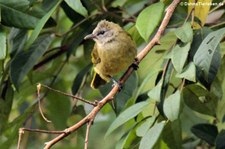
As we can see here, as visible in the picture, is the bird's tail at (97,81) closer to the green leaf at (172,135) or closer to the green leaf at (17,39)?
the green leaf at (17,39)

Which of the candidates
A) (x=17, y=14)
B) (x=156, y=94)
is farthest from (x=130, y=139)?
(x=17, y=14)

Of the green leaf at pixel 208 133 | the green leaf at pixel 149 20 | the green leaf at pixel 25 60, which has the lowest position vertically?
the green leaf at pixel 208 133

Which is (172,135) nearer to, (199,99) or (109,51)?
(199,99)

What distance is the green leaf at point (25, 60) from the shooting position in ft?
7.62

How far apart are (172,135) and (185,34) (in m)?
0.33

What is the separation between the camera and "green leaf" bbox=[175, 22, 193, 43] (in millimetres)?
1924

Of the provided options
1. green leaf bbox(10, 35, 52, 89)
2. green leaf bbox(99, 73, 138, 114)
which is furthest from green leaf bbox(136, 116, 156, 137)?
green leaf bbox(10, 35, 52, 89)

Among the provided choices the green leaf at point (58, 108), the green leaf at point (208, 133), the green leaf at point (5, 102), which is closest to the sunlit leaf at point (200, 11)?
the green leaf at point (208, 133)

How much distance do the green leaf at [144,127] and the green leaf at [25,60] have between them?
65 centimetres

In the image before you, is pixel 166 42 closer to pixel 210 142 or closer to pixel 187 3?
pixel 187 3

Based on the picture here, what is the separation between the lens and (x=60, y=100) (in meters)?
2.89

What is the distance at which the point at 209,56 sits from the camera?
1825 mm

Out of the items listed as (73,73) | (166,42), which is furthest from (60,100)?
(166,42)

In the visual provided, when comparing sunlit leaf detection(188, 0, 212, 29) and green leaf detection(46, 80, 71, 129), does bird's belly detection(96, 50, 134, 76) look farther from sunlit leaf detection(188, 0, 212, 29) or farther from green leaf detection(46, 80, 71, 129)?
green leaf detection(46, 80, 71, 129)
